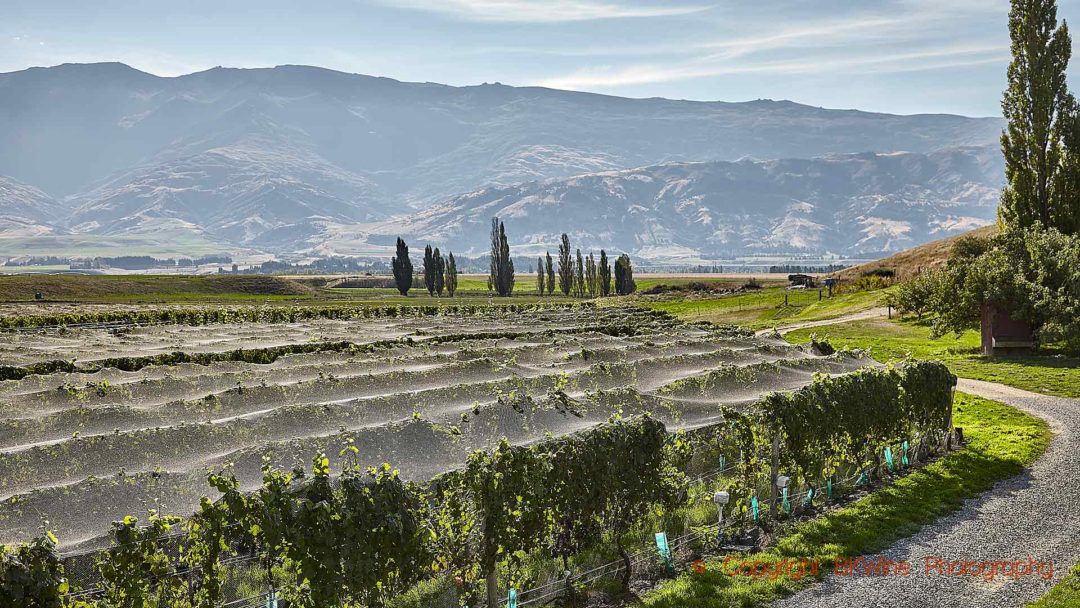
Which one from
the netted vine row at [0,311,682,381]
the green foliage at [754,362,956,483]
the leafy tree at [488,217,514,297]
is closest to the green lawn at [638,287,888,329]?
the netted vine row at [0,311,682,381]

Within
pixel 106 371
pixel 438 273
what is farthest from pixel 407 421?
pixel 438 273

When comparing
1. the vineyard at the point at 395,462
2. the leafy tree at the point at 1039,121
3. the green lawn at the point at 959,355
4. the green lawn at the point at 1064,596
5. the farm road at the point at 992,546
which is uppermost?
the leafy tree at the point at 1039,121

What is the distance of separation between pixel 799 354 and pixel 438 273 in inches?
4306

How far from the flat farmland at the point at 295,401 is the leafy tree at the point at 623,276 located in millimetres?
91387

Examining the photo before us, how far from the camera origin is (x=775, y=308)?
88.9 m

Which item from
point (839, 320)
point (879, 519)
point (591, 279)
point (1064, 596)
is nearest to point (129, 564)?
point (1064, 596)

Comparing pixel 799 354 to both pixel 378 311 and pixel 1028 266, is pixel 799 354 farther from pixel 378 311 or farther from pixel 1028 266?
pixel 378 311

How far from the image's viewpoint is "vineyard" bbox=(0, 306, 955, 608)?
12805 millimetres

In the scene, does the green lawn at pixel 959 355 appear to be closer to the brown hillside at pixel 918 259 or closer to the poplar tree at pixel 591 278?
the brown hillside at pixel 918 259

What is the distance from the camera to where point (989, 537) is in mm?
18141

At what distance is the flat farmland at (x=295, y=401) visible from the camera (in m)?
17.5

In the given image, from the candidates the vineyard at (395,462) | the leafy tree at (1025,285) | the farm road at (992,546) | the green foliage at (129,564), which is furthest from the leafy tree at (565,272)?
the green foliage at (129,564)

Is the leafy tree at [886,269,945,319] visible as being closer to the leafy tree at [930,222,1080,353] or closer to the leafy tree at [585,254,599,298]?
the leafy tree at [930,222,1080,353]

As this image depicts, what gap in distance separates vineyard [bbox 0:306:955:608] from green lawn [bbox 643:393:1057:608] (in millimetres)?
1105
